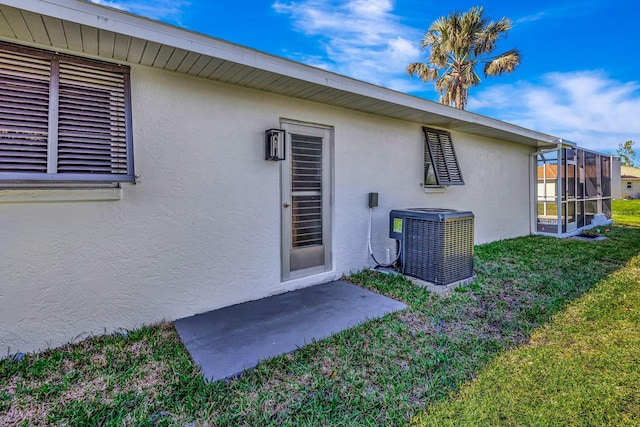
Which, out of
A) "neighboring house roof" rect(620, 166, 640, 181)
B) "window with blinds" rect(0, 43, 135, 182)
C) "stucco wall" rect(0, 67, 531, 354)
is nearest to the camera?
"window with blinds" rect(0, 43, 135, 182)

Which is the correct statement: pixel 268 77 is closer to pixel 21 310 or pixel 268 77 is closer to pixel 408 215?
pixel 408 215

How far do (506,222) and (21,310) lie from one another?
29.5ft

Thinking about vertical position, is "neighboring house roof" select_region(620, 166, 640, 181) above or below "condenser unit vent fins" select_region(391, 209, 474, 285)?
above

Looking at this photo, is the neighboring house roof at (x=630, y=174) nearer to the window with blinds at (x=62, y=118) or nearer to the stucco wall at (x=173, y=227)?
the stucco wall at (x=173, y=227)

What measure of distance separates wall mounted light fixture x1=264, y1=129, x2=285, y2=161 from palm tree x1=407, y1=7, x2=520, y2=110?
14.1 m

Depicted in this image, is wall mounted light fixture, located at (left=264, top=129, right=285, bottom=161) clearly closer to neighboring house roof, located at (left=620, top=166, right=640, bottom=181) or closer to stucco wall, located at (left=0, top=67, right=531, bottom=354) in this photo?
stucco wall, located at (left=0, top=67, right=531, bottom=354)

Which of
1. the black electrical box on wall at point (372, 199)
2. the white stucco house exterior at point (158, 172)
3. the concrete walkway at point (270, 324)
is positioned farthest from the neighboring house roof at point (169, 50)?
the concrete walkway at point (270, 324)

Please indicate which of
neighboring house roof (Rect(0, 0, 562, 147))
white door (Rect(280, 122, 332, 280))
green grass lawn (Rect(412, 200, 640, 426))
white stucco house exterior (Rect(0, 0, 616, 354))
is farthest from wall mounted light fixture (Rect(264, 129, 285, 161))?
green grass lawn (Rect(412, 200, 640, 426))

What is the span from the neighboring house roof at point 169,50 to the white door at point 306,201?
553mm

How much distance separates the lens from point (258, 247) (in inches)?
149

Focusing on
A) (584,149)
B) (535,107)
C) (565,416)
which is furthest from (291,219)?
(535,107)

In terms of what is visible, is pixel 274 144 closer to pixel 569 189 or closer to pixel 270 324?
pixel 270 324

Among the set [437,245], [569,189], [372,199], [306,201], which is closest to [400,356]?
[437,245]

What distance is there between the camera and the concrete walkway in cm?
248
